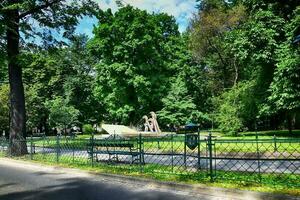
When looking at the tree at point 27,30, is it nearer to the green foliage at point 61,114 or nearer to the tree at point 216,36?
the tree at point 216,36

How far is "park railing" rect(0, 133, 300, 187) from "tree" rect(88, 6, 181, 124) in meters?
23.0

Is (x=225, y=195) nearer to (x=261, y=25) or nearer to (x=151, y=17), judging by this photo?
(x=261, y=25)

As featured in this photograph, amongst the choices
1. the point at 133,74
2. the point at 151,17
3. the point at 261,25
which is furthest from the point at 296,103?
the point at 151,17

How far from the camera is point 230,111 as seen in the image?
1313 inches

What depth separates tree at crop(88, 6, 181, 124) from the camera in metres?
44.5

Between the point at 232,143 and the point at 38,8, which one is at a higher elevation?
the point at 38,8

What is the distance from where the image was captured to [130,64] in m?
44.5

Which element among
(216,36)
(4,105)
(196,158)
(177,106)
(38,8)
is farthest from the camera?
(4,105)

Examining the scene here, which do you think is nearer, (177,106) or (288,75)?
(288,75)

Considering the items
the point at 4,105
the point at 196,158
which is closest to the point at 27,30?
the point at 196,158

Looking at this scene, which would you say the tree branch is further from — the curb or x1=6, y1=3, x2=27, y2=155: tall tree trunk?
the curb

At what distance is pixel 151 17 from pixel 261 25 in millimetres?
20865

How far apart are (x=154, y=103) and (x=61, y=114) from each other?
14.8m

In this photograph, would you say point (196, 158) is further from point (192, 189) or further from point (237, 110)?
point (237, 110)
